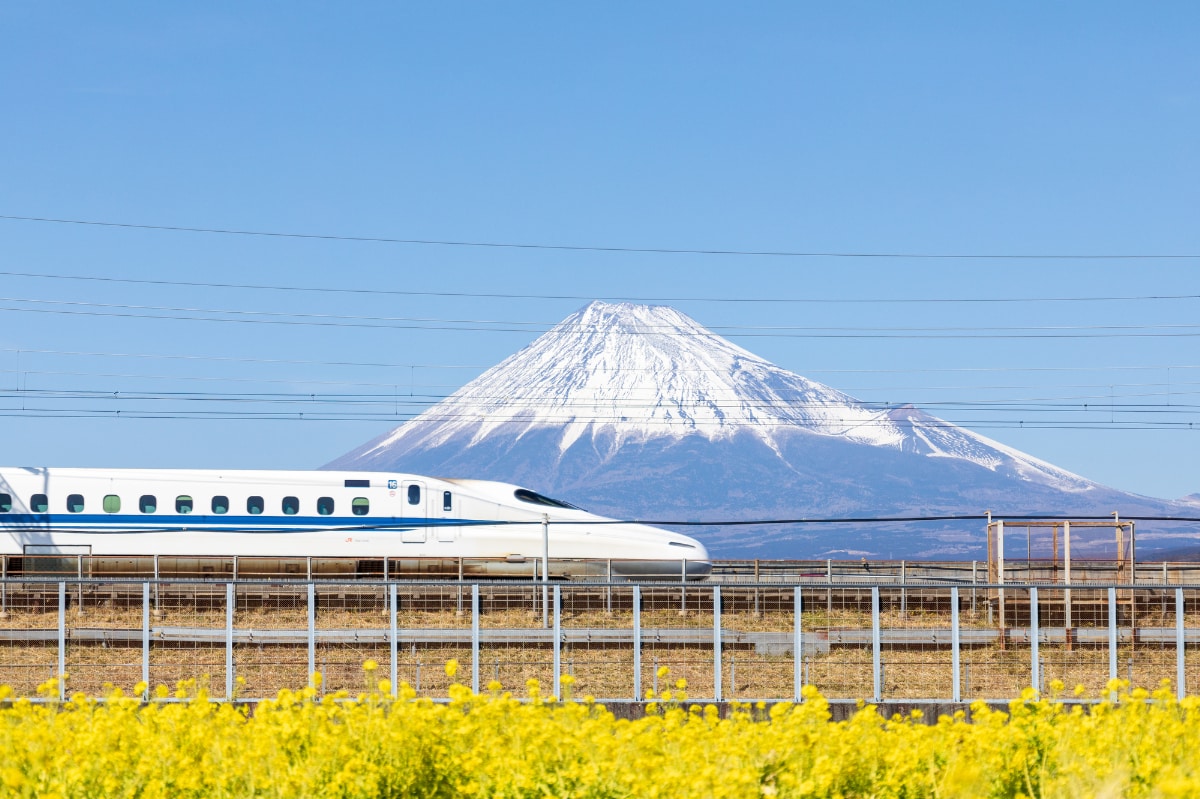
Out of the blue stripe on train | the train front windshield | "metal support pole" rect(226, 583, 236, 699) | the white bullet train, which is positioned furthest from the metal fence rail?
the train front windshield

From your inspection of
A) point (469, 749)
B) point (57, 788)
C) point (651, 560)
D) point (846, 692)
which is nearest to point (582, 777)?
point (469, 749)

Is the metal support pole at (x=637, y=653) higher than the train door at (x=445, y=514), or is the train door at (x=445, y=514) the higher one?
the train door at (x=445, y=514)

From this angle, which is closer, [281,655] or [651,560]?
[281,655]

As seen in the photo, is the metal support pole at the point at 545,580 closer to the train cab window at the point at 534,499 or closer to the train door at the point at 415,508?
the train cab window at the point at 534,499

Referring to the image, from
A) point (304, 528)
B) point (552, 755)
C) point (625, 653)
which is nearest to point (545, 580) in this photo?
point (625, 653)

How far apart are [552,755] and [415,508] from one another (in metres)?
35.4

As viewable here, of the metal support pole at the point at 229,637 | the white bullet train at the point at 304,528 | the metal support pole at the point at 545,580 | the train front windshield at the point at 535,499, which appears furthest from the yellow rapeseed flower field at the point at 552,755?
the train front windshield at the point at 535,499

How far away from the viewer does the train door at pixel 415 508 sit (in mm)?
45469

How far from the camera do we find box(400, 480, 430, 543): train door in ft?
149

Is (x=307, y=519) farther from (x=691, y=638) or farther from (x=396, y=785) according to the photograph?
(x=396, y=785)

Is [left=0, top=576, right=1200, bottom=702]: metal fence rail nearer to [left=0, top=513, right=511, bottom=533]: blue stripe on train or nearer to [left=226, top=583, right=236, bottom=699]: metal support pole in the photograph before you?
[left=226, top=583, right=236, bottom=699]: metal support pole

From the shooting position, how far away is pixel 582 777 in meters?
10.4

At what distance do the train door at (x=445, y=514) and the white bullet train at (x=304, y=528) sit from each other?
0.03 m

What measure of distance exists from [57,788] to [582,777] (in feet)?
11.8
